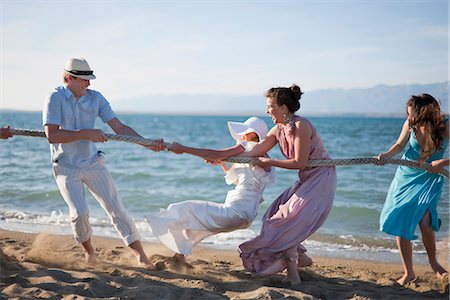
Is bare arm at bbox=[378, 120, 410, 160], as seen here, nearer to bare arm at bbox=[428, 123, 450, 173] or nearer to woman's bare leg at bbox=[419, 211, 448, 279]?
bare arm at bbox=[428, 123, 450, 173]

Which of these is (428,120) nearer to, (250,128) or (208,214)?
(250,128)

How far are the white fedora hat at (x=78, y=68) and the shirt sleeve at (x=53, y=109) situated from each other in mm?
239

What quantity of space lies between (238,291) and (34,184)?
8598 mm

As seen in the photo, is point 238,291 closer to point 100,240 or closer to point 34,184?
point 100,240

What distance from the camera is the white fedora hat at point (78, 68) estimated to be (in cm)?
489

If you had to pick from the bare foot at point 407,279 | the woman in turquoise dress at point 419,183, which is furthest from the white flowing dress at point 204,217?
the bare foot at point 407,279

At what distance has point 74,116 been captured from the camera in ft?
16.4

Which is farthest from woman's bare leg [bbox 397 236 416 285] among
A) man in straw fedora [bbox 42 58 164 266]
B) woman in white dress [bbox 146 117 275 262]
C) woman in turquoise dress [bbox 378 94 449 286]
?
man in straw fedora [bbox 42 58 164 266]

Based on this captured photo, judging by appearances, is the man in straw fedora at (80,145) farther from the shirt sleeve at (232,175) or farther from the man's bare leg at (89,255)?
the shirt sleeve at (232,175)

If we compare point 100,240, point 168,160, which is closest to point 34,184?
point 100,240

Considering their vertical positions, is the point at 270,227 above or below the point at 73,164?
below

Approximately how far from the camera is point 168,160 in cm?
1795

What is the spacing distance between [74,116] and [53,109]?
0.22 meters

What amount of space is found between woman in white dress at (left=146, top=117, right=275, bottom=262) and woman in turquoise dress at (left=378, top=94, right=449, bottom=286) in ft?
3.95
